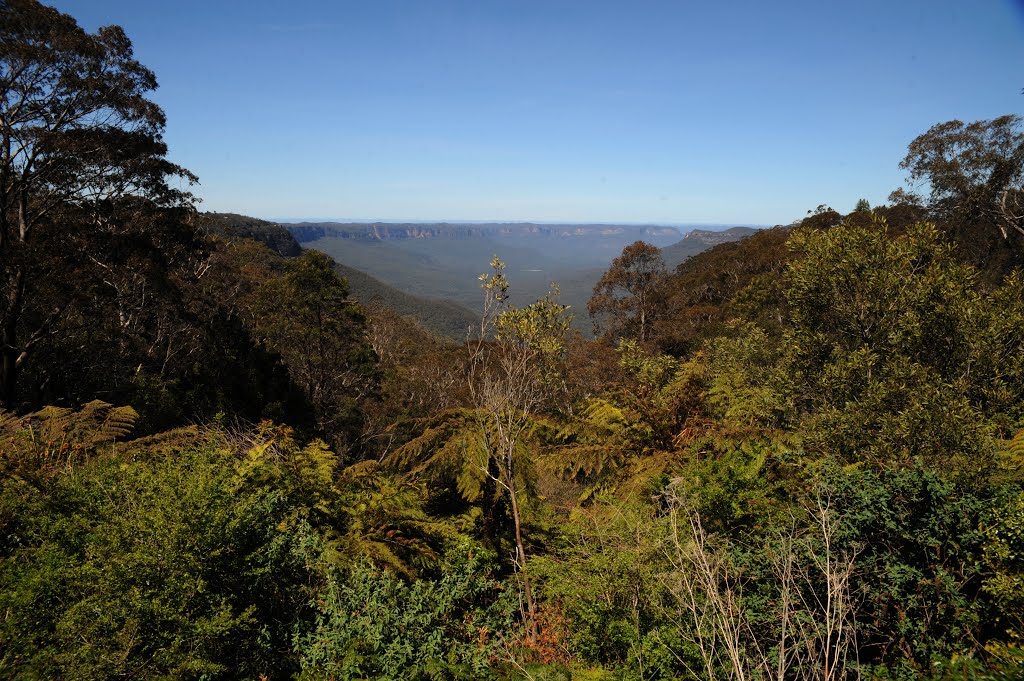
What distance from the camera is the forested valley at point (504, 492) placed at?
4.38 meters

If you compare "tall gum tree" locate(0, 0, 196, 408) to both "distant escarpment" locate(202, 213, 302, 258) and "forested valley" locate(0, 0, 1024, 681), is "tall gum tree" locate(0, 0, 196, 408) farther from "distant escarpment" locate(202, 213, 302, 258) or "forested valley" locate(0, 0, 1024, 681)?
"distant escarpment" locate(202, 213, 302, 258)

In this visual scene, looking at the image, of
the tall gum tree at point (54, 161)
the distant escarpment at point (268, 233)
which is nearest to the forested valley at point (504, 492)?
the tall gum tree at point (54, 161)

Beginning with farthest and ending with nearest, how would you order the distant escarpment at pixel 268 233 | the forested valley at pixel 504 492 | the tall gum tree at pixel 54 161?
the distant escarpment at pixel 268 233
the tall gum tree at pixel 54 161
the forested valley at pixel 504 492

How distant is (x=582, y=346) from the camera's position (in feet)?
97.2

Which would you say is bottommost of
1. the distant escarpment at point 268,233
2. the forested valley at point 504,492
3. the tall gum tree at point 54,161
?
the forested valley at point 504,492

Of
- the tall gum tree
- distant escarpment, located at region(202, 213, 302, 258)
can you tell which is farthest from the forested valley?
distant escarpment, located at region(202, 213, 302, 258)

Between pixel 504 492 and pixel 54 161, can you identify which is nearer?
pixel 504 492

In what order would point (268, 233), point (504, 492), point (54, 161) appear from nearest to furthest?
point (504, 492)
point (54, 161)
point (268, 233)

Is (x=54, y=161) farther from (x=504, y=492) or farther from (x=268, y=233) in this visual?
(x=268, y=233)

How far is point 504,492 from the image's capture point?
7.87 m

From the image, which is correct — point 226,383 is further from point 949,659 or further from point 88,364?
point 949,659

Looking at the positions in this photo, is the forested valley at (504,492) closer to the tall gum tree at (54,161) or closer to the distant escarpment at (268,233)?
the tall gum tree at (54,161)

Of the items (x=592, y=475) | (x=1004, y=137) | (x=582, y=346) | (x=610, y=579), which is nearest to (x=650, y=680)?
(x=610, y=579)

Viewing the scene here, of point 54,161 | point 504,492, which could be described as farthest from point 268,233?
point 504,492
